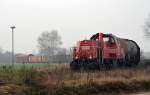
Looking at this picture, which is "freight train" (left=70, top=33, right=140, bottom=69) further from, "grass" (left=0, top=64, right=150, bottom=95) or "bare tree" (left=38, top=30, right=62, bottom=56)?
"bare tree" (left=38, top=30, right=62, bottom=56)

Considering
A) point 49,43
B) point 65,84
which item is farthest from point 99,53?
point 49,43

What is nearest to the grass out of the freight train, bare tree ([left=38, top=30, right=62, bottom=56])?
the freight train

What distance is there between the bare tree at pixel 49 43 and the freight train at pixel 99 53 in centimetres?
9439

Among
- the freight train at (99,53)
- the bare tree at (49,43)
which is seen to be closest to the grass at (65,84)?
the freight train at (99,53)

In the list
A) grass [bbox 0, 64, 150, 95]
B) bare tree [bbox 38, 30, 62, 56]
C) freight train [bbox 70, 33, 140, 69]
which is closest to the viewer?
grass [bbox 0, 64, 150, 95]

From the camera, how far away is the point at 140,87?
84.5 ft

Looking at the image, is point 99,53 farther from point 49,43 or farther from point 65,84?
point 49,43

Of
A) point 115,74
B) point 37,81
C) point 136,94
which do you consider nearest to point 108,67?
point 115,74

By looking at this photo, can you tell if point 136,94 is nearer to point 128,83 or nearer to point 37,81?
point 128,83

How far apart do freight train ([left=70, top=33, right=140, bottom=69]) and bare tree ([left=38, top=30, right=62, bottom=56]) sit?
94.4m

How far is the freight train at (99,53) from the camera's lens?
33.1 metres

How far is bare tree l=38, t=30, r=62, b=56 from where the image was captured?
134 metres

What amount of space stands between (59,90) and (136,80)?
7.31m

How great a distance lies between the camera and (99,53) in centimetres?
3369
